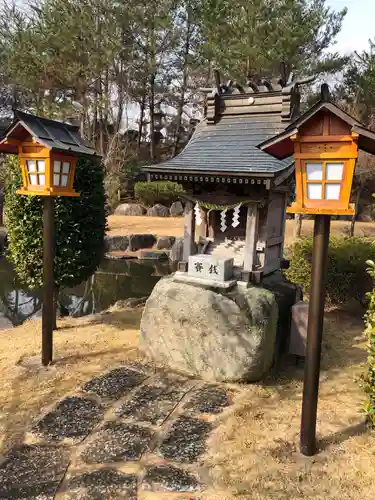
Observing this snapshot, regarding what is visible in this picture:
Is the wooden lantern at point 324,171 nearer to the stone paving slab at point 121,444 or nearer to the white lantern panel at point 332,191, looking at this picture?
the white lantern panel at point 332,191

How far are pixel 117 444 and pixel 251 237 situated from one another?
14.6ft

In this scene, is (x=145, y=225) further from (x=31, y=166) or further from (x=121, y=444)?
(x=121, y=444)

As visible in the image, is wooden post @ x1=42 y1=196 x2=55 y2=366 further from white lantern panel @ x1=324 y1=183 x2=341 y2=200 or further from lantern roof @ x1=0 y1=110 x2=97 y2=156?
white lantern panel @ x1=324 y1=183 x2=341 y2=200

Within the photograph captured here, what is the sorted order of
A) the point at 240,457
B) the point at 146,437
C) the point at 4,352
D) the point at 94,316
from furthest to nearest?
the point at 94,316, the point at 4,352, the point at 146,437, the point at 240,457

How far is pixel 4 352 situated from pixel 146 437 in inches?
183

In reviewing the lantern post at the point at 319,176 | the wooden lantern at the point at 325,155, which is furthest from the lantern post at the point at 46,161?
the wooden lantern at the point at 325,155

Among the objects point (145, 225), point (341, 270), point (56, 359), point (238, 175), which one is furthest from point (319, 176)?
point (145, 225)

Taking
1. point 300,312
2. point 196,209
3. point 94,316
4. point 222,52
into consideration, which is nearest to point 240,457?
point 300,312

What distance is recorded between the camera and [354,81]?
31.2 metres

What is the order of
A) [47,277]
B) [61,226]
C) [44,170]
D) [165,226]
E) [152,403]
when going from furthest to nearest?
1. [165,226]
2. [61,226]
3. [47,277]
4. [44,170]
5. [152,403]

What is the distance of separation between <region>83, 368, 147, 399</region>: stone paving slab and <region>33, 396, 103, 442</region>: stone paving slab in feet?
1.12

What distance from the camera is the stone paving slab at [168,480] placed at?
15.0 feet

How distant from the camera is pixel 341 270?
11156mm

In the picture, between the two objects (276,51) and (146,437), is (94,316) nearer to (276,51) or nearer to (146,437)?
(146,437)
